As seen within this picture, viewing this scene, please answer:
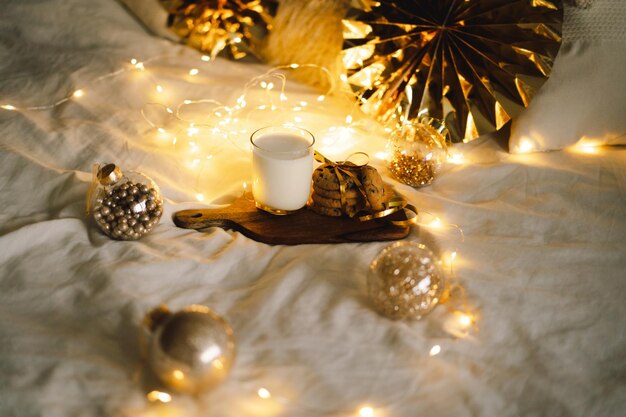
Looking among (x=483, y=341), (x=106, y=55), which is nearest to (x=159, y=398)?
(x=483, y=341)

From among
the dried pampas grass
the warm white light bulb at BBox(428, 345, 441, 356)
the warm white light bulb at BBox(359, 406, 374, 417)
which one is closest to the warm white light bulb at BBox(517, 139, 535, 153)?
the dried pampas grass

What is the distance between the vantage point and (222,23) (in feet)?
4.58

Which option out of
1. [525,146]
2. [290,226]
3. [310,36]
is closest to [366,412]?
[290,226]

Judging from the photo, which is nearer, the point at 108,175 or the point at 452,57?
the point at 108,175

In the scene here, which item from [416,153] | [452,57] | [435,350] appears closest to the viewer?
[435,350]

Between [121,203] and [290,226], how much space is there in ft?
0.84

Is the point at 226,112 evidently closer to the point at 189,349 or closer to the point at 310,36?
the point at 310,36

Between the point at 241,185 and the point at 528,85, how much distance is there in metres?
0.57

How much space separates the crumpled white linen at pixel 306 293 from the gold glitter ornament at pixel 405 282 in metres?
0.02

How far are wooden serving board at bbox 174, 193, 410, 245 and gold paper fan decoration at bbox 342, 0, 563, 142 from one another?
1.16 feet

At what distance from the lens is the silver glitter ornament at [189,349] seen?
622mm

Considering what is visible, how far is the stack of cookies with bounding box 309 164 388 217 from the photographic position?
95 cm

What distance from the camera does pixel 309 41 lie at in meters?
1.34

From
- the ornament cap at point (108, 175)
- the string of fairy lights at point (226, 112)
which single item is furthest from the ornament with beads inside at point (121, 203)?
the string of fairy lights at point (226, 112)
